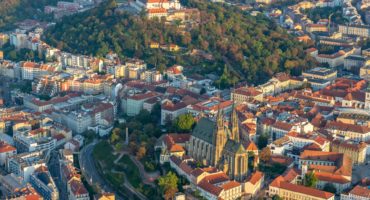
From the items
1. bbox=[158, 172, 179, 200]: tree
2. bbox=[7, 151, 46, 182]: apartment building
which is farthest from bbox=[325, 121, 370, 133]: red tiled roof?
bbox=[7, 151, 46, 182]: apartment building

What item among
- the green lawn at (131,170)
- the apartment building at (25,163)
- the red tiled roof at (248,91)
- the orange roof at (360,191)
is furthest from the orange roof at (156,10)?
the orange roof at (360,191)

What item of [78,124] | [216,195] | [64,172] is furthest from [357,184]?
[78,124]

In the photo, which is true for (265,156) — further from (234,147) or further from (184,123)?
(184,123)

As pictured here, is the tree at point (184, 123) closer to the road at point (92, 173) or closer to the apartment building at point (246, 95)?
the road at point (92, 173)

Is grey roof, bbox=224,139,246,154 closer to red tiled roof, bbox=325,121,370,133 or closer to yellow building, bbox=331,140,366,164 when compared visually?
yellow building, bbox=331,140,366,164

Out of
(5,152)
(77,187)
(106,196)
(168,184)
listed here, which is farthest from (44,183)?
(168,184)

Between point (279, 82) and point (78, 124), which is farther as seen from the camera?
point (279, 82)

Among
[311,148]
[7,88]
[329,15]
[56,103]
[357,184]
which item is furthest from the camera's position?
[329,15]

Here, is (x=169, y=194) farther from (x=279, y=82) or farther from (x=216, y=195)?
(x=279, y=82)
